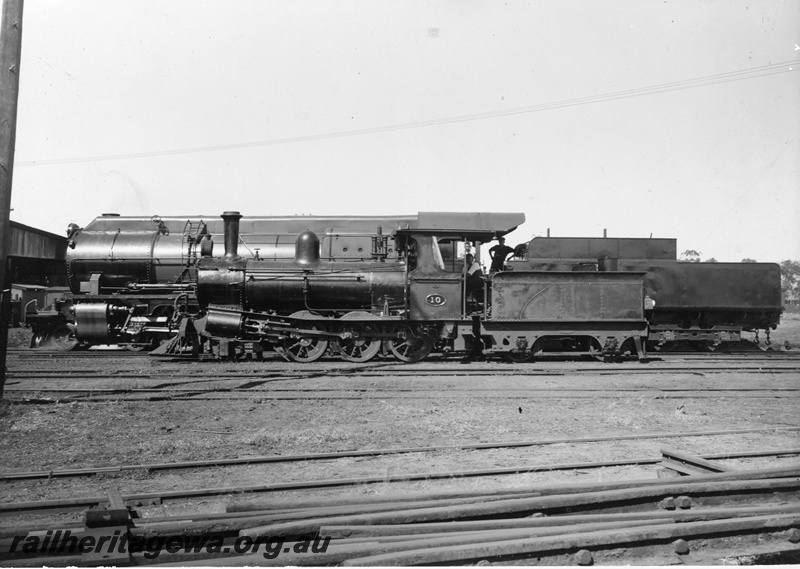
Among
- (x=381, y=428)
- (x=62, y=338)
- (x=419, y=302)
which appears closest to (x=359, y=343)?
(x=419, y=302)

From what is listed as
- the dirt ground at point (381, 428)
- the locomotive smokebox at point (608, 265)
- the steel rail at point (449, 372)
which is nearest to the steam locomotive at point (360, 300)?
the steel rail at point (449, 372)

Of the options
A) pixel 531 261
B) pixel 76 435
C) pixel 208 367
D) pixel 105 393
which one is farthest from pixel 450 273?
pixel 76 435

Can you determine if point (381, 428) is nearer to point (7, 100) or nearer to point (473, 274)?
point (7, 100)

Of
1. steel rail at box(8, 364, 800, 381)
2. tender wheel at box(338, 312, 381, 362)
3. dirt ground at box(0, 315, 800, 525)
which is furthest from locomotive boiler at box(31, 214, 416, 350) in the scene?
dirt ground at box(0, 315, 800, 525)

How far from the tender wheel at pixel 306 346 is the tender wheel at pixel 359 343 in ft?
1.58

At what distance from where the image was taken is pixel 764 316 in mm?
16984

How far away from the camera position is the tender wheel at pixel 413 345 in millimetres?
13290

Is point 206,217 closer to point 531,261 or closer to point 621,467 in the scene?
point 531,261

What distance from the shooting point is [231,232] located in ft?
45.9

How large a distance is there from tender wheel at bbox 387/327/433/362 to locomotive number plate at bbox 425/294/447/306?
0.84 meters

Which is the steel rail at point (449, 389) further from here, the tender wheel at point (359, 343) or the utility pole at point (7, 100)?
the tender wheel at point (359, 343)

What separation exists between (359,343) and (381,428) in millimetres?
6252

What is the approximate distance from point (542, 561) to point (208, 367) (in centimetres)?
1043

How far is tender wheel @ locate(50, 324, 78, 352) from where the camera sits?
16938mm
